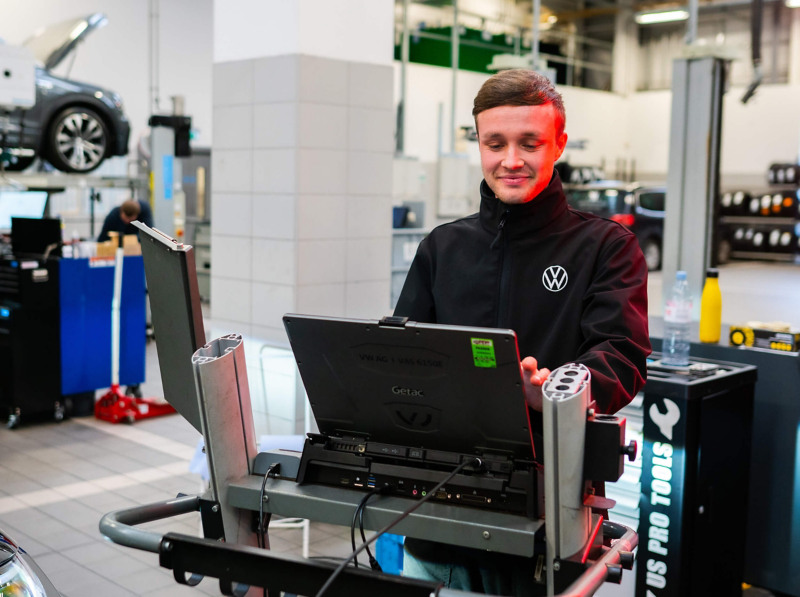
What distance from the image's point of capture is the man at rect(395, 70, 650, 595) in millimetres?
1388

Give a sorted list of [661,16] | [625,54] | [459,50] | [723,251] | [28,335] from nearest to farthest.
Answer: [28,335] < [723,251] < [459,50] < [661,16] < [625,54]

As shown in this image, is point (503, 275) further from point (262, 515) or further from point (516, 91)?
point (262, 515)

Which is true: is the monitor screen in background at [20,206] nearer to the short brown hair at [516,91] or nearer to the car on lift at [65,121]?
the car on lift at [65,121]

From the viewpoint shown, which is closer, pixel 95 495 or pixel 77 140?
pixel 95 495

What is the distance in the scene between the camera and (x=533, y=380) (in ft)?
3.92

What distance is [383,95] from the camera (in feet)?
15.6

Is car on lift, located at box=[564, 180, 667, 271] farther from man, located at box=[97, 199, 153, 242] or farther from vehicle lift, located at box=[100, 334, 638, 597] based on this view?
vehicle lift, located at box=[100, 334, 638, 597]

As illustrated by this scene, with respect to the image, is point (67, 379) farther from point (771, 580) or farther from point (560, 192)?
point (560, 192)

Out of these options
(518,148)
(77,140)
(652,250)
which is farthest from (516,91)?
(652,250)

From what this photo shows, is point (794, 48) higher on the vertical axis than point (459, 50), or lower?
higher

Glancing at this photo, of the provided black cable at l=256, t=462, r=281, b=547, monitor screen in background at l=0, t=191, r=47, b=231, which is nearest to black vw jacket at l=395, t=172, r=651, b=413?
black cable at l=256, t=462, r=281, b=547

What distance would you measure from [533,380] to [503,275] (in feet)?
1.30

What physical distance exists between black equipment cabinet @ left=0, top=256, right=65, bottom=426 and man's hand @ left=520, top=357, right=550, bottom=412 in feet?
17.0

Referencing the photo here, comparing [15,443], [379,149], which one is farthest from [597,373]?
[15,443]
